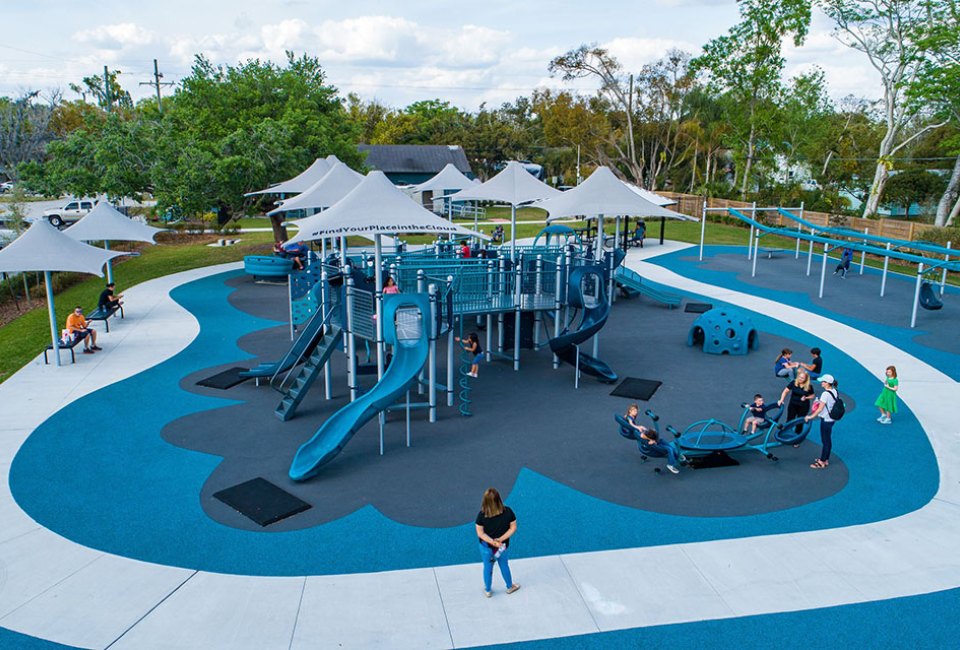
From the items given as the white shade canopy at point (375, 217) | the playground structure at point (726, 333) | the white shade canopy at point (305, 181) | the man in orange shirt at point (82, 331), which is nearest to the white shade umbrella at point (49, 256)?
the man in orange shirt at point (82, 331)

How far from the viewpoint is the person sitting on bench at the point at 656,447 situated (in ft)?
37.7

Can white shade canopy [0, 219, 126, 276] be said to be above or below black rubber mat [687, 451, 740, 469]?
above

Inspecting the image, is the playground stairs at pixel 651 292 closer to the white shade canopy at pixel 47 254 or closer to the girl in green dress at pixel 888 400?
the girl in green dress at pixel 888 400

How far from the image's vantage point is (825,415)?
11.8 meters

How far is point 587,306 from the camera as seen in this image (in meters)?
16.9

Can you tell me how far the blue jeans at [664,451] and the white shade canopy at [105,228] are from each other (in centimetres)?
2170

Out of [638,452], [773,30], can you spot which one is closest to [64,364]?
[638,452]

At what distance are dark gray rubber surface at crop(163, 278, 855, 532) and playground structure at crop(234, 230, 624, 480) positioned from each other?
0.48 meters

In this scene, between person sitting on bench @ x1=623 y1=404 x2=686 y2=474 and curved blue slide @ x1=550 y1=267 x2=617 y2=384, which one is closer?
person sitting on bench @ x1=623 y1=404 x2=686 y2=474

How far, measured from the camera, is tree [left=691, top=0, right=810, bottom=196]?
5188 centimetres

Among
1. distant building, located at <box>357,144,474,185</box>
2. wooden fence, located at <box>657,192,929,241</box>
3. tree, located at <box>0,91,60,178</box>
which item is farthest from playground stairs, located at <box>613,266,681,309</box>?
tree, located at <box>0,91,60,178</box>

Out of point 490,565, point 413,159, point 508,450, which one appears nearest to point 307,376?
point 508,450

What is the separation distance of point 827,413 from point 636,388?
5134 mm

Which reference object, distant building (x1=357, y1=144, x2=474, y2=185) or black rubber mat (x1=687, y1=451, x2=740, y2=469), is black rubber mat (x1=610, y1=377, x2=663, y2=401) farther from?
distant building (x1=357, y1=144, x2=474, y2=185)
